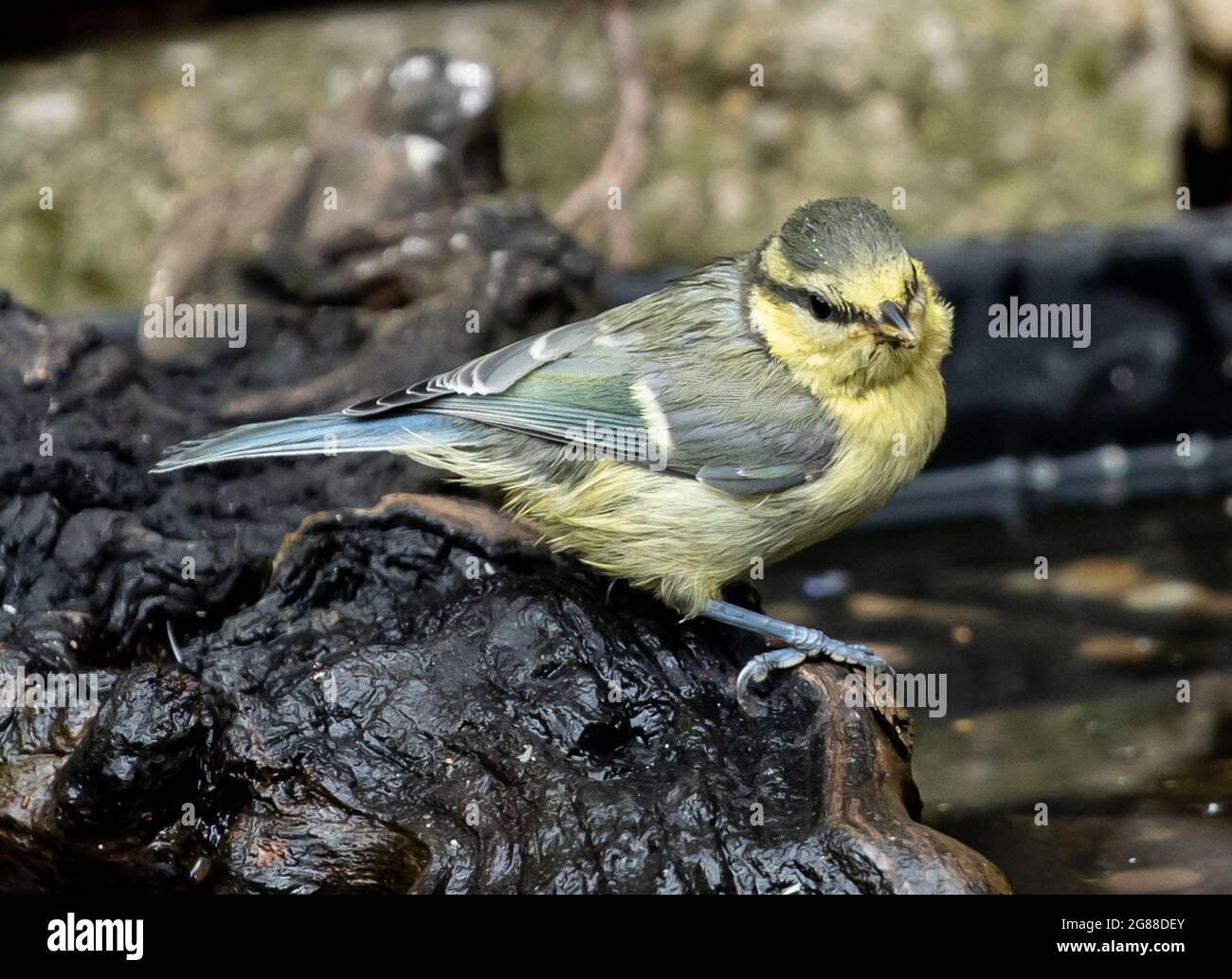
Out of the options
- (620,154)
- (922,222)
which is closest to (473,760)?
(620,154)

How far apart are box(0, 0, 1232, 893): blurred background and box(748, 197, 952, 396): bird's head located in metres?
1.04

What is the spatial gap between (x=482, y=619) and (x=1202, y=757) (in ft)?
5.96

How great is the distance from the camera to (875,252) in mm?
3000

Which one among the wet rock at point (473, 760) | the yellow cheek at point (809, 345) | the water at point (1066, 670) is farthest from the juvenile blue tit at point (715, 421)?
the water at point (1066, 670)

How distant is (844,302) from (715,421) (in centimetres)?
40

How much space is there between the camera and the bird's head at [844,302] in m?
2.99

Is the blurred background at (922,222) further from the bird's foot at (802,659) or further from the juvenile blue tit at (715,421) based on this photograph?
the juvenile blue tit at (715,421)

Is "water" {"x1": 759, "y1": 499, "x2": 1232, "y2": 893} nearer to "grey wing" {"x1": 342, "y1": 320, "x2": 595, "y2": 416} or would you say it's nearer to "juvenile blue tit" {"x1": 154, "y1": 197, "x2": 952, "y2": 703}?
"juvenile blue tit" {"x1": 154, "y1": 197, "x2": 952, "y2": 703}

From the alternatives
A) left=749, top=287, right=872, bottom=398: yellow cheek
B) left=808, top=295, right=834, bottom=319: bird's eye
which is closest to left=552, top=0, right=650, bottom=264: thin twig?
left=749, top=287, right=872, bottom=398: yellow cheek

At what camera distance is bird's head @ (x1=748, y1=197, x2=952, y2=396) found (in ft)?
9.82

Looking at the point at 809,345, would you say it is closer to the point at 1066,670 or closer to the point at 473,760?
the point at 473,760

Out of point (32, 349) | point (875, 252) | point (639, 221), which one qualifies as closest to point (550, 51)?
point (639, 221)

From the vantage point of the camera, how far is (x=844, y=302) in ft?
9.90
